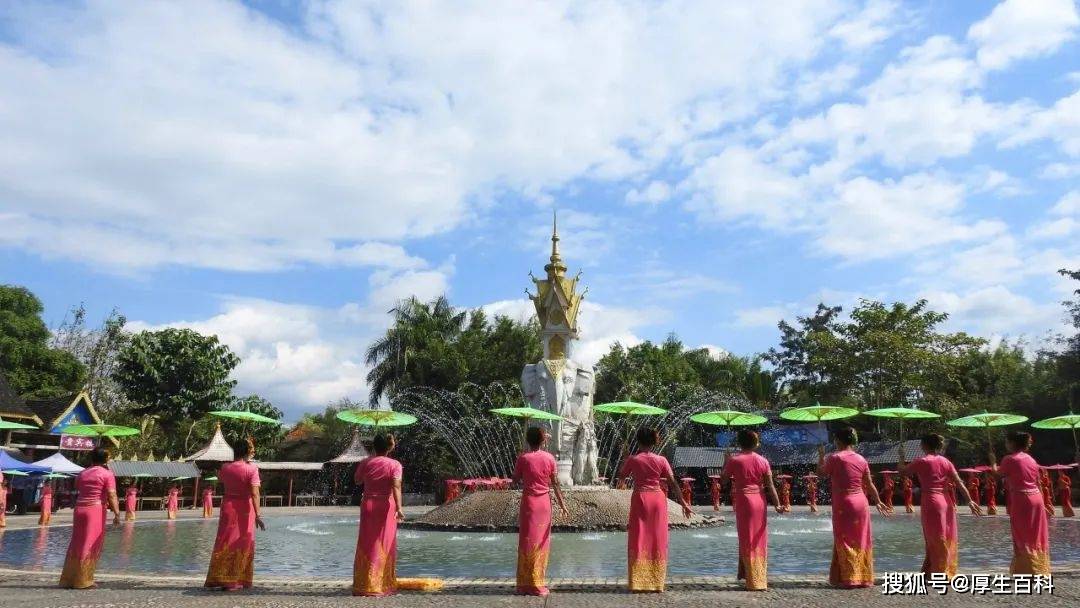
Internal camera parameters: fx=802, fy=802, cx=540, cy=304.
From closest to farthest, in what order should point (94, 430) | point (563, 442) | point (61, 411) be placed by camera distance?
point (563, 442) < point (94, 430) < point (61, 411)

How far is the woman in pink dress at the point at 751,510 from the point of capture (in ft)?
27.7

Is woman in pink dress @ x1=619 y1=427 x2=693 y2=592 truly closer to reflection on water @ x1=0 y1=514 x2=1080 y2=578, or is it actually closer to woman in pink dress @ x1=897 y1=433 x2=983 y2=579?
reflection on water @ x1=0 y1=514 x2=1080 y2=578

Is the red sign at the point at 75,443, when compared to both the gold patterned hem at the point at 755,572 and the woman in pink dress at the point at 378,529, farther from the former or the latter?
the gold patterned hem at the point at 755,572

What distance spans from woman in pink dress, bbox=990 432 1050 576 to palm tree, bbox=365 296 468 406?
37.6 metres

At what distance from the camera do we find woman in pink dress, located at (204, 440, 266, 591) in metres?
8.70

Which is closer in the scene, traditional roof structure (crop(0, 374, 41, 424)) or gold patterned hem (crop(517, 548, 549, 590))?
gold patterned hem (crop(517, 548, 549, 590))

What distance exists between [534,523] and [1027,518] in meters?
5.32

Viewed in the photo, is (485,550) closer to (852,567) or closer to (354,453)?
(852,567)

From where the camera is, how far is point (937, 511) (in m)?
8.65

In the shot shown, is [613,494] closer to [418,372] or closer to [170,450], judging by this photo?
[418,372]

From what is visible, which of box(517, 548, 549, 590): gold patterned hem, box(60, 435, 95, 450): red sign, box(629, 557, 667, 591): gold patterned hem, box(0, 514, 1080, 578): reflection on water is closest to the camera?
box(517, 548, 549, 590): gold patterned hem

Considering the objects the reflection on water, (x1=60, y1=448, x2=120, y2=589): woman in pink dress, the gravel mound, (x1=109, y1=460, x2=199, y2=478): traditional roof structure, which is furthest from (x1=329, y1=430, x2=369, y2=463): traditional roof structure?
(x1=60, y1=448, x2=120, y2=589): woman in pink dress

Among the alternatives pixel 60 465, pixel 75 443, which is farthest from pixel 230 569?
pixel 75 443

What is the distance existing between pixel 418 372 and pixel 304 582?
35.8m
